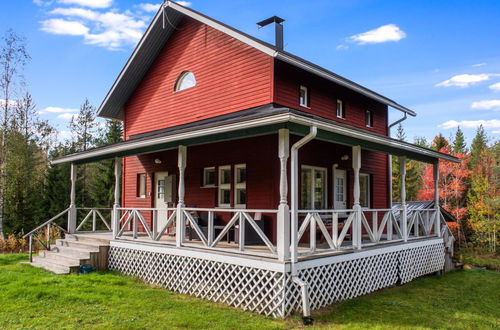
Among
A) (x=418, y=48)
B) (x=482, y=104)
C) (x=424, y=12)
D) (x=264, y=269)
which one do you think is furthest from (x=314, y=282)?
(x=482, y=104)

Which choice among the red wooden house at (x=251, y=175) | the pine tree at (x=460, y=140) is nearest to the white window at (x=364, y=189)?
the red wooden house at (x=251, y=175)

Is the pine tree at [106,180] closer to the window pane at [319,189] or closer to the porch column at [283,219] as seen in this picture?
the window pane at [319,189]

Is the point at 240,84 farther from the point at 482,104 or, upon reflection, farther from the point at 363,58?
the point at 482,104

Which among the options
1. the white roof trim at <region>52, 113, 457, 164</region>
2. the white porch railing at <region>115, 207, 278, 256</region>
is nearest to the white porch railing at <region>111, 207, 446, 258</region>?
the white porch railing at <region>115, 207, 278, 256</region>

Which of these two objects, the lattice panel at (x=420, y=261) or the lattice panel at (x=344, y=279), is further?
the lattice panel at (x=420, y=261)

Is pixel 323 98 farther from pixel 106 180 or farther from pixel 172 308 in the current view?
pixel 106 180

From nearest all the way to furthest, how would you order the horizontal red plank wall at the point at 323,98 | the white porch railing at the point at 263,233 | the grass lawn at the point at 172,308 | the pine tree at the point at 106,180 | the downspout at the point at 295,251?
the grass lawn at the point at 172,308, the downspout at the point at 295,251, the white porch railing at the point at 263,233, the horizontal red plank wall at the point at 323,98, the pine tree at the point at 106,180

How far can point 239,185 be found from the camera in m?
10.8

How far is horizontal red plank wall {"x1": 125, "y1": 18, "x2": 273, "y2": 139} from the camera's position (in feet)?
34.0

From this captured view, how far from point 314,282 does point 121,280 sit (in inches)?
190

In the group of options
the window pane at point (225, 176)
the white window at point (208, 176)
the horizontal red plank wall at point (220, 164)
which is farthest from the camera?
the white window at point (208, 176)

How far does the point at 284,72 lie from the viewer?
10305 millimetres

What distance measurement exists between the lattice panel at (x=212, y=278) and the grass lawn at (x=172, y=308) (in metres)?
0.27

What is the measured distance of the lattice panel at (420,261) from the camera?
10.4 metres
